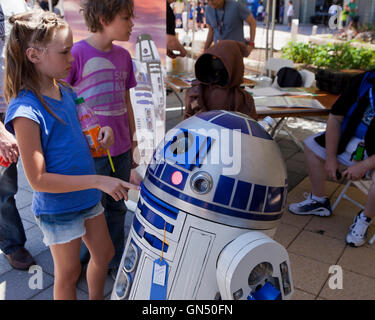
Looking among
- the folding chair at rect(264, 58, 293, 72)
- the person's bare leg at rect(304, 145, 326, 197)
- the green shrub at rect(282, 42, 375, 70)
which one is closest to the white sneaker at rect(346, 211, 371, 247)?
A: the person's bare leg at rect(304, 145, 326, 197)

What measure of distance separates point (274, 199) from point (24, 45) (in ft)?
3.66

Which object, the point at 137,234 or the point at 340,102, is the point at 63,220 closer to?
the point at 137,234

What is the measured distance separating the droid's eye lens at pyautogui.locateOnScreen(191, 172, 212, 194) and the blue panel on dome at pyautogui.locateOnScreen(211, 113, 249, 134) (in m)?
0.21

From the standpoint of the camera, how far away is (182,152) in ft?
4.48

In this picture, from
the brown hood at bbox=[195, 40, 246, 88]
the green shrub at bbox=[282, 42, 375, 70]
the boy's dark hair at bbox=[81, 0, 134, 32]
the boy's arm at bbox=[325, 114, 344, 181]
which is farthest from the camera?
the green shrub at bbox=[282, 42, 375, 70]

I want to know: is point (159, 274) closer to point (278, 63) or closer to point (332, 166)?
point (332, 166)

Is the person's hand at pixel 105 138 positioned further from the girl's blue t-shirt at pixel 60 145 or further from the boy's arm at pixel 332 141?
the boy's arm at pixel 332 141

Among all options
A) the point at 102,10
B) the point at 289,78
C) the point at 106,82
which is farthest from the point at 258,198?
the point at 289,78

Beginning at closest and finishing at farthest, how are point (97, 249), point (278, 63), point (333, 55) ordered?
point (97, 249)
point (278, 63)
point (333, 55)

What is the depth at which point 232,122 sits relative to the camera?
1409mm

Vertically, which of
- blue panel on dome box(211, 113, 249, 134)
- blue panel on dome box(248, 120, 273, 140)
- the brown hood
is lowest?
blue panel on dome box(248, 120, 273, 140)

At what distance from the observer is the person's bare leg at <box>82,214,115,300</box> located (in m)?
1.85

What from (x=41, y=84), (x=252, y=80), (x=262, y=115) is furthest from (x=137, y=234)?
(x=252, y=80)

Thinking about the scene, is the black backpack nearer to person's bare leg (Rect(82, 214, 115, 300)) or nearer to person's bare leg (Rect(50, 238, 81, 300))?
person's bare leg (Rect(82, 214, 115, 300))
